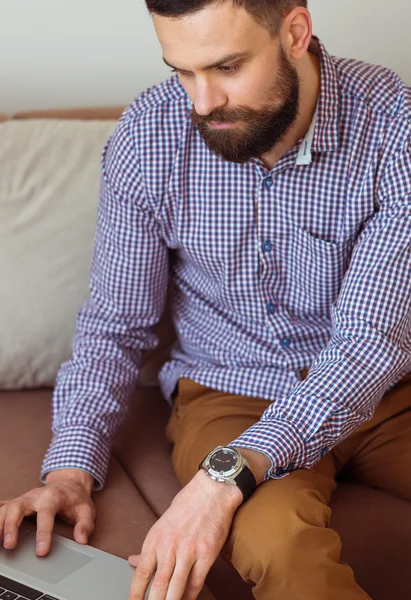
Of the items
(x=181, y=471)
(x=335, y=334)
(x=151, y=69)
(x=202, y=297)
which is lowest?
(x=181, y=471)

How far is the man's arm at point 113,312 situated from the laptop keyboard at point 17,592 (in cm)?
35

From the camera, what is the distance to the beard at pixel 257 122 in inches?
51.4

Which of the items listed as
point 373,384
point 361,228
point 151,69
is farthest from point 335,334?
point 151,69

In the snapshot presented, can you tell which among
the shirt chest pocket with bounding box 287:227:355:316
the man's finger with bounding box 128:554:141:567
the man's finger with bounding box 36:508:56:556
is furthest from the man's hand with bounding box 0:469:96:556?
the shirt chest pocket with bounding box 287:227:355:316

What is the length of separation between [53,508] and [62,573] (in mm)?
156

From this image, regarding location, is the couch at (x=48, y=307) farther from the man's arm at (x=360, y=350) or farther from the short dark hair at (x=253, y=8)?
the short dark hair at (x=253, y=8)

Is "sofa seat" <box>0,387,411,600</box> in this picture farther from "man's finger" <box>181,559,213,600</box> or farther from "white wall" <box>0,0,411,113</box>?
"white wall" <box>0,0,411,113</box>

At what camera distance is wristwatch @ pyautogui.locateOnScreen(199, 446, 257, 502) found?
112 cm

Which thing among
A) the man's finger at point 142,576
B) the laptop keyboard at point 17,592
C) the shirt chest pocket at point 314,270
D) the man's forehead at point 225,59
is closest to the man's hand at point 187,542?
the man's finger at point 142,576

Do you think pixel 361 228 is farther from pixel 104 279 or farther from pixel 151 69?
pixel 151 69

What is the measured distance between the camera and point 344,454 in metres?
1.47

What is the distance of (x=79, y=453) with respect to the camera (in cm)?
141

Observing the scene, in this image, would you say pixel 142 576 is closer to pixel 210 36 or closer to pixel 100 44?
pixel 210 36

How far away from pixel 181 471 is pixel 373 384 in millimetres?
411
